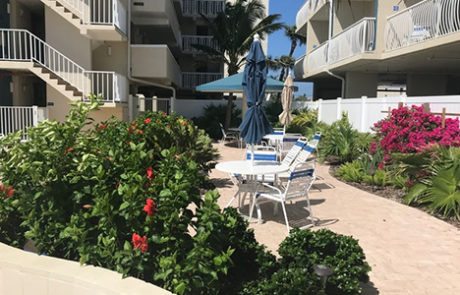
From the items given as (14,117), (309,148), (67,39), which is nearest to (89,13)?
(67,39)

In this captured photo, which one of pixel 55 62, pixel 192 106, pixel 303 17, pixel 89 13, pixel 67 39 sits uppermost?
pixel 303 17

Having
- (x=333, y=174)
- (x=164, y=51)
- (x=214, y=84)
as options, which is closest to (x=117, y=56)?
(x=164, y=51)

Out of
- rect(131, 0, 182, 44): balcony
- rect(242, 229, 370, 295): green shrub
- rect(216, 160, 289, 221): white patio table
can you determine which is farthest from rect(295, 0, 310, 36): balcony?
rect(242, 229, 370, 295): green shrub

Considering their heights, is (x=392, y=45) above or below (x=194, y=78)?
above

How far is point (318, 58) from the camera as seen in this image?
21.1 metres

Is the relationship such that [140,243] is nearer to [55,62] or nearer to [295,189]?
[295,189]

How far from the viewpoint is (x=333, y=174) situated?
36.8 feet

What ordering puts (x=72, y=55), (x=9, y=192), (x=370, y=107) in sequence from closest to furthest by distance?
1. (x=9, y=192)
2. (x=370, y=107)
3. (x=72, y=55)

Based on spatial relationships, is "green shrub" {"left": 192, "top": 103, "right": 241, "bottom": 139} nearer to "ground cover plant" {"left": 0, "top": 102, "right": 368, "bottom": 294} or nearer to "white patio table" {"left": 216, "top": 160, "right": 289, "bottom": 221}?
"white patio table" {"left": 216, "top": 160, "right": 289, "bottom": 221}

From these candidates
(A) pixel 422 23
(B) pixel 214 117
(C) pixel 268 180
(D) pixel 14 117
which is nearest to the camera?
(C) pixel 268 180

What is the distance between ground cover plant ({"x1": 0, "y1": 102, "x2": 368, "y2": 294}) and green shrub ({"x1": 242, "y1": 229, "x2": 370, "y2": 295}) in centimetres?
1

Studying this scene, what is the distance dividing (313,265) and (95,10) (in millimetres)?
13745

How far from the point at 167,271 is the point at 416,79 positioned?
17.7m

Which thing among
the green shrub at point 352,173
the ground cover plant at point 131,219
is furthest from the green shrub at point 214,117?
the ground cover plant at point 131,219
